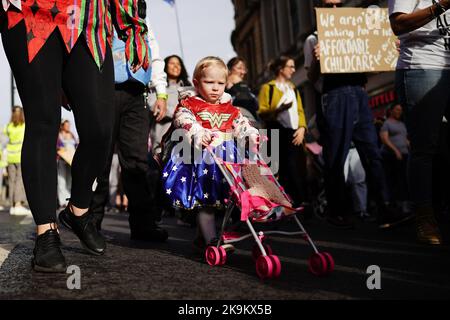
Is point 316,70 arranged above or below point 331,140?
above

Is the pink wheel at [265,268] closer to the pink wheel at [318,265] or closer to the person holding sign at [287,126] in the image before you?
the pink wheel at [318,265]

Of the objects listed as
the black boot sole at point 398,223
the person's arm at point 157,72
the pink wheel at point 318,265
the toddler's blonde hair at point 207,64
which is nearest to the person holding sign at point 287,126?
the black boot sole at point 398,223

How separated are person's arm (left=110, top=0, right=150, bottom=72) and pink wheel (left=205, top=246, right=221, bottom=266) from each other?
1.22m

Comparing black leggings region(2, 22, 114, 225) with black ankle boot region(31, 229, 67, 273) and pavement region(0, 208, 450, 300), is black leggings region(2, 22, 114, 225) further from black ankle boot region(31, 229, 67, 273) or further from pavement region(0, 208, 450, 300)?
pavement region(0, 208, 450, 300)

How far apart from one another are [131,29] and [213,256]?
139cm

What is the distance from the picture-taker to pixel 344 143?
15.8 ft

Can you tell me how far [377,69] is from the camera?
5469 mm

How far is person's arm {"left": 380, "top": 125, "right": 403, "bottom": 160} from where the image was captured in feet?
23.9

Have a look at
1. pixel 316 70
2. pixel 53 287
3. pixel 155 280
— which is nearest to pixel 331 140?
pixel 316 70

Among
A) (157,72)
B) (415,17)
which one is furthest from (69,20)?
(415,17)

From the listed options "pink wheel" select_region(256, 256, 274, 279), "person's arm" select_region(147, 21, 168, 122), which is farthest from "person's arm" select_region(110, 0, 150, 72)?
"pink wheel" select_region(256, 256, 274, 279)

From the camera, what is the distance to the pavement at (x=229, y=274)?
196 centimetres
